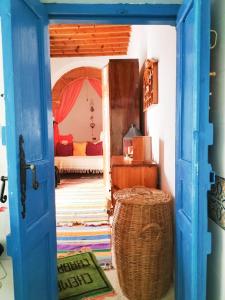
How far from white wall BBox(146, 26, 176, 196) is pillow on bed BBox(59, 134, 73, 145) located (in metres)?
4.27

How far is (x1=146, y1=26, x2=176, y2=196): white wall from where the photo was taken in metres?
2.11

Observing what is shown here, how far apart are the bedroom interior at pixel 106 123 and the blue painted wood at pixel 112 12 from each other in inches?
17.6

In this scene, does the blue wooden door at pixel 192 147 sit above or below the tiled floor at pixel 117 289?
above

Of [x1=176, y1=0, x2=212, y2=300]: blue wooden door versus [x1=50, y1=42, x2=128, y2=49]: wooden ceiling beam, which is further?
[x1=50, y1=42, x2=128, y2=49]: wooden ceiling beam

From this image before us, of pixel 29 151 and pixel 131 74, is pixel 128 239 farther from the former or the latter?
pixel 131 74

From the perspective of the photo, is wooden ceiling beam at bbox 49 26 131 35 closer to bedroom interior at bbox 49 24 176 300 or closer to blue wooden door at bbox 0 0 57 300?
bedroom interior at bbox 49 24 176 300

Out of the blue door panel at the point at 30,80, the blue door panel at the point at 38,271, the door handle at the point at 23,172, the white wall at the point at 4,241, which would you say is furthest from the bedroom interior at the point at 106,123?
the door handle at the point at 23,172

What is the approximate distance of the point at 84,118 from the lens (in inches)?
299

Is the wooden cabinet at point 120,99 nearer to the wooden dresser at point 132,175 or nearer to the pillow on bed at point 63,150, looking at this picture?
the wooden dresser at point 132,175

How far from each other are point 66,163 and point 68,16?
5.11 m

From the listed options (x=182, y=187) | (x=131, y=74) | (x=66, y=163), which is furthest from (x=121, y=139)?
(x=66, y=163)

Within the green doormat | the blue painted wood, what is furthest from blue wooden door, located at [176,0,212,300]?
the green doormat

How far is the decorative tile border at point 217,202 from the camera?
1.22m

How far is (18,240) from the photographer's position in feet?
3.92
